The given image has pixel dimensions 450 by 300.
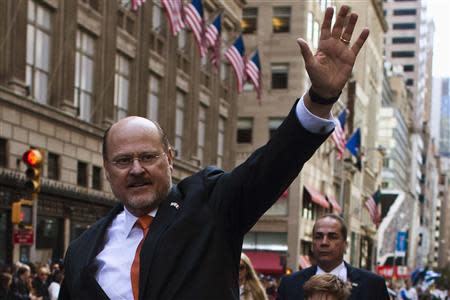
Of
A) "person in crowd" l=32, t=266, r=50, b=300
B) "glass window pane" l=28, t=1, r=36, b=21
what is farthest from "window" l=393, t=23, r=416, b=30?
"person in crowd" l=32, t=266, r=50, b=300

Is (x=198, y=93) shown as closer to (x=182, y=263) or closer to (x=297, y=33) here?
(x=297, y=33)

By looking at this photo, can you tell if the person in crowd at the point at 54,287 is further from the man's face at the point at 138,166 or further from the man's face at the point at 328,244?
the man's face at the point at 138,166

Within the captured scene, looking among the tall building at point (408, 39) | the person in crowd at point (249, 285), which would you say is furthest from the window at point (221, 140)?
the tall building at point (408, 39)

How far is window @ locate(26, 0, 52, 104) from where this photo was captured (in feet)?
88.0

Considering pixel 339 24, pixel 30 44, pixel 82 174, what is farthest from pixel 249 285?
pixel 82 174

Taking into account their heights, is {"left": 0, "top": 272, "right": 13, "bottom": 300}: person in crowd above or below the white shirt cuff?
below

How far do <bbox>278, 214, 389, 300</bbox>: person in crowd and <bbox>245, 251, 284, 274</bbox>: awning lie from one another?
47.0 meters

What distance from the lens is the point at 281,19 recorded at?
60.5 metres

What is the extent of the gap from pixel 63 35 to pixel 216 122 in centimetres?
1859

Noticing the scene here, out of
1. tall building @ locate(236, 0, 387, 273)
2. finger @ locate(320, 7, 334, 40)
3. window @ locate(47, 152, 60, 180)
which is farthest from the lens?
tall building @ locate(236, 0, 387, 273)

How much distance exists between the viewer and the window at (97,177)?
31469mm

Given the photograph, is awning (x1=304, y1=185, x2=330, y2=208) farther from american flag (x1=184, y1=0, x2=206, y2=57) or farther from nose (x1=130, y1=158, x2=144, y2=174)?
nose (x1=130, y1=158, x2=144, y2=174)

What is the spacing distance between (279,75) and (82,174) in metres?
31.1

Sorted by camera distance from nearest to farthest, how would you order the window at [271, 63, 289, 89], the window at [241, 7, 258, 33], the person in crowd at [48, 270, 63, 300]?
1. the person in crowd at [48, 270, 63, 300]
2. the window at [271, 63, 289, 89]
3. the window at [241, 7, 258, 33]
